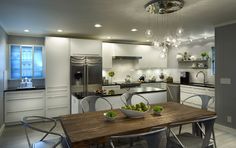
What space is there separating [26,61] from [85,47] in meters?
1.83

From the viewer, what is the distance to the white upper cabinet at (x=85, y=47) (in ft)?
15.7

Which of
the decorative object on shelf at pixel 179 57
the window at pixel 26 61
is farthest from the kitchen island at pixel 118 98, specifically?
the decorative object on shelf at pixel 179 57

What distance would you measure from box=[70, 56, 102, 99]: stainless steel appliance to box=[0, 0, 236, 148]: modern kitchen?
0.03 meters

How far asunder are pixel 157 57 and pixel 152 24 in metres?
3.00

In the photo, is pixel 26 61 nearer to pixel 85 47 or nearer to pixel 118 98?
pixel 85 47

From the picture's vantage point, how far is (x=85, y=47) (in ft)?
16.1

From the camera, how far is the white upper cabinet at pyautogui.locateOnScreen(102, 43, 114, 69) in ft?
17.7

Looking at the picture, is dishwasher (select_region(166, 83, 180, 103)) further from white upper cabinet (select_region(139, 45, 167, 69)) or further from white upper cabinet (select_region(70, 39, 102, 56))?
white upper cabinet (select_region(70, 39, 102, 56))

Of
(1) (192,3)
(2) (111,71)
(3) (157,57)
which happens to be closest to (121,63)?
(2) (111,71)

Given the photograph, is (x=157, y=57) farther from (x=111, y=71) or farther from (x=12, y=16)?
(x=12, y=16)

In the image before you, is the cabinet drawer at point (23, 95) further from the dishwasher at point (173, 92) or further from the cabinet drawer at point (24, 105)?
the dishwasher at point (173, 92)

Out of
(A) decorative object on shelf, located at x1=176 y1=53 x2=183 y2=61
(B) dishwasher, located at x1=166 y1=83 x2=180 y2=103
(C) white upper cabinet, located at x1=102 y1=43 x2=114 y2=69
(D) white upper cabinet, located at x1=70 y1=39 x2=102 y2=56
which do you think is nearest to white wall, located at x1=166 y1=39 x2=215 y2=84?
(A) decorative object on shelf, located at x1=176 y1=53 x2=183 y2=61

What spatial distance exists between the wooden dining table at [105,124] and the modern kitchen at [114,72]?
0.04 feet

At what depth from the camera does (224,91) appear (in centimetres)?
373
